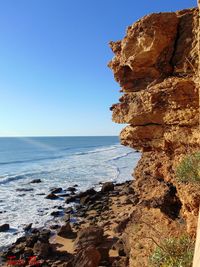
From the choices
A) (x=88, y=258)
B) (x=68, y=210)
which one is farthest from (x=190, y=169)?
(x=68, y=210)

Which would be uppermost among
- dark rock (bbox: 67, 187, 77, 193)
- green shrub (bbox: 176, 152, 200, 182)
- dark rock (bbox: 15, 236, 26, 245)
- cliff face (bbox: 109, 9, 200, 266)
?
cliff face (bbox: 109, 9, 200, 266)

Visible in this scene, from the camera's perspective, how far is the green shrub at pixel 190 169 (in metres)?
8.05

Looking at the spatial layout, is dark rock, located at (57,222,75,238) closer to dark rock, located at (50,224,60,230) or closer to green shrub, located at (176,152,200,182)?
dark rock, located at (50,224,60,230)

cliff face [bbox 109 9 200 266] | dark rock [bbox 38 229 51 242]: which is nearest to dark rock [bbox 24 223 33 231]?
dark rock [bbox 38 229 51 242]

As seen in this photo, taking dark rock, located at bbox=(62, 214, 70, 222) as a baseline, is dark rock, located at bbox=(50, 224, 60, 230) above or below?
below

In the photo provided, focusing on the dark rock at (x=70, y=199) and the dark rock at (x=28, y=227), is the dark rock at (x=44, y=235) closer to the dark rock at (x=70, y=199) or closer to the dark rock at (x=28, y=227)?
the dark rock at (x=28, y=227)

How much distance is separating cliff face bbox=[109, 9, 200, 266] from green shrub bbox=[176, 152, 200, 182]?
278mm

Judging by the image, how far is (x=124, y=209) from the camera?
22.3m

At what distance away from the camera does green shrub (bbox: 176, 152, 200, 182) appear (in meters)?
8.05

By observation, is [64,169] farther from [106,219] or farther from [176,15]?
[176,15]

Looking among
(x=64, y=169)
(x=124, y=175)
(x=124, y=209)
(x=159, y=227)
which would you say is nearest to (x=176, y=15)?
(x=159, y=227)

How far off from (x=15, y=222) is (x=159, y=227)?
12.7 meters

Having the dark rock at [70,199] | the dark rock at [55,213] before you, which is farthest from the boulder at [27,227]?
the dark rock at [70,199]

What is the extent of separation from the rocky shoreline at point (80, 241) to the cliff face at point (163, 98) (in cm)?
258
